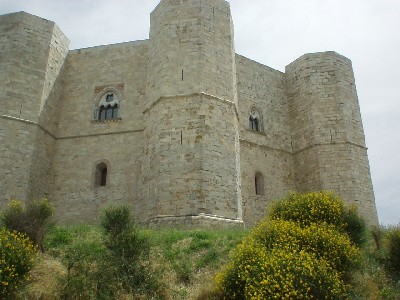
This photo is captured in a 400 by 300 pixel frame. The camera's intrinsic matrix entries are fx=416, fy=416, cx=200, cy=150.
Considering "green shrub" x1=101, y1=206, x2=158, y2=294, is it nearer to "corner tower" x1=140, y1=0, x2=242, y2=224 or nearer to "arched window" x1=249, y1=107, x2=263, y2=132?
"corner tower" x1=140, y1=0, x2=242, y2=224

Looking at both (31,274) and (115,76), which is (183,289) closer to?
(31,274)

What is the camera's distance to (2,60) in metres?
14.7

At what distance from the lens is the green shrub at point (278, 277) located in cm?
662

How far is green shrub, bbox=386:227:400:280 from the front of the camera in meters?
8.67

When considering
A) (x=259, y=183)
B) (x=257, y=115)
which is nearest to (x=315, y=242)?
(x=259, y=183)

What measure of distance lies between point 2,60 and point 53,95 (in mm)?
2118

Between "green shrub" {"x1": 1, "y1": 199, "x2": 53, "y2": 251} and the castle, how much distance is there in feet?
12.6

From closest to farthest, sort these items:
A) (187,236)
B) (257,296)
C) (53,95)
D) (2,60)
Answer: (257,296)
(187,236)
(2,60)
(53,95)

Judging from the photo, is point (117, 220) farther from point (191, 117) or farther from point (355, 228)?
point (191, 117)

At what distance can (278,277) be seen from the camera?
6762 millimetres

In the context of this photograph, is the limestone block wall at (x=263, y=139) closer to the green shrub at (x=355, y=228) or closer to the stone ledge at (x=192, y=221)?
the stone ledge at (x=192, y=221)

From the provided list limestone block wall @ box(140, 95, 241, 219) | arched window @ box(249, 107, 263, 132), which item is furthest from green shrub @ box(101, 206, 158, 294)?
arched window @ box(249, 107, 263, 132)

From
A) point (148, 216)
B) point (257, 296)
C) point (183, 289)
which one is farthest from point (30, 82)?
point (257, 296)

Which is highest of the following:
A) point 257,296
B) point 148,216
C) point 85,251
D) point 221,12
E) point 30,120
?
point 221,12
